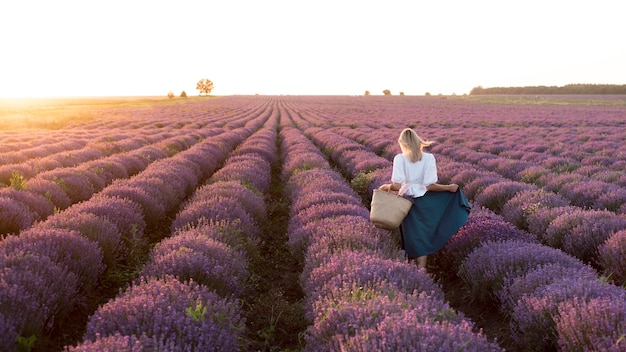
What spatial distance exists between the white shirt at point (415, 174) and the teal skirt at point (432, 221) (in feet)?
0.34

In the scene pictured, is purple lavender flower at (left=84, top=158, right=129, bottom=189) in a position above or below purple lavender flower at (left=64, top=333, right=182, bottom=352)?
below

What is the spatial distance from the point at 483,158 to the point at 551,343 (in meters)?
9.68

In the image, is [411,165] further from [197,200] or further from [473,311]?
[197,200]

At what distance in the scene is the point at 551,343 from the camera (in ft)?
10.4

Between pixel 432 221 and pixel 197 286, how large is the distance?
2806 millimetres

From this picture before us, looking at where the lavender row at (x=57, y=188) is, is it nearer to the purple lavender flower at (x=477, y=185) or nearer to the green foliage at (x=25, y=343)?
the green foliage at (x=25, y=343)

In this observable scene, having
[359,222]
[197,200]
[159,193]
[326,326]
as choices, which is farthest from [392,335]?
[159,193]

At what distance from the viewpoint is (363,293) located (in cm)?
302

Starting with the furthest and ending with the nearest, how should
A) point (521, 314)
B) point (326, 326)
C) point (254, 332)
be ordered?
point (254, 332), point (521, 314), point (326, 326)

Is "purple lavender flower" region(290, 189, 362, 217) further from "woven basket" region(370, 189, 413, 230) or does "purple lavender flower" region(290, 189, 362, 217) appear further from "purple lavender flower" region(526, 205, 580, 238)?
"purple lavender flower" region(526, 205, 580, 238)

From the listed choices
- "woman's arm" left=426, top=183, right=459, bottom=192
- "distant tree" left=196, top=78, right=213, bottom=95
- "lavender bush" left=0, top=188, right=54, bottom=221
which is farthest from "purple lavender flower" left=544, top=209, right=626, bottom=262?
"distant tree" left=196, top=78, right=213, bottom=95

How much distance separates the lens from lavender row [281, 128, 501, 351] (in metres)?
2.35

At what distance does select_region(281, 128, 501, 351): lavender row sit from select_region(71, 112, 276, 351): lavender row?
0.57 meters

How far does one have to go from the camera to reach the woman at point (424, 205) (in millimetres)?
5004
